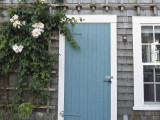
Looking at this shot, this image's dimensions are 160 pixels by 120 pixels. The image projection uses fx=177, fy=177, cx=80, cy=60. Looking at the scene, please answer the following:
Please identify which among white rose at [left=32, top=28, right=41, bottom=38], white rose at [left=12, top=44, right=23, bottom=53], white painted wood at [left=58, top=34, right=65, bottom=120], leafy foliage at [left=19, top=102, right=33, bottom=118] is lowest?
leafy foliage at [left=19, top=102, right=33, bottom=118]

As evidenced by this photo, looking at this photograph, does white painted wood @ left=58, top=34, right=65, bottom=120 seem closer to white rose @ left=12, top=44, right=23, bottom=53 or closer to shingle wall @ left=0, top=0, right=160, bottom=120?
shingle wall @ left=0, top=0, right=160, bottom=120

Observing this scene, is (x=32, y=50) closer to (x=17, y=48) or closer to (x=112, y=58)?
(x=17, y=48)

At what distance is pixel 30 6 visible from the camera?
3.77 metres

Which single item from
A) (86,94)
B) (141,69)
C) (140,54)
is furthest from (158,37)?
(86,94)

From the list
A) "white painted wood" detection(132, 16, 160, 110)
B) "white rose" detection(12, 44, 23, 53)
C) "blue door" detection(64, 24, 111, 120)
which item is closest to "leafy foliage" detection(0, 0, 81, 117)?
"white rose" detection(12, 44, 23, 53)

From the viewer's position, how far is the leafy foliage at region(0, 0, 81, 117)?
141 inches

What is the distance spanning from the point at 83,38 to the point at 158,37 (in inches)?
63.2

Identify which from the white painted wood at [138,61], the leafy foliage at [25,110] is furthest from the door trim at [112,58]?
the leafy foliage at [25,110]

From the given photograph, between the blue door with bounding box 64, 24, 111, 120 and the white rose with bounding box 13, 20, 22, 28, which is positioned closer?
the white rose with bounding box 13, 20, 22, 28

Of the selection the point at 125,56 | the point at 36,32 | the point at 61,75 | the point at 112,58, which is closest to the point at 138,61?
the point at 125,56

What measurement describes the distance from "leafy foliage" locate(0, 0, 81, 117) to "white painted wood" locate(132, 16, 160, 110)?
1256 mm

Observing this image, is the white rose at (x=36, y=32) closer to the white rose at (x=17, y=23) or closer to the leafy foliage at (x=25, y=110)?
the white rose at (x=17, y=23)

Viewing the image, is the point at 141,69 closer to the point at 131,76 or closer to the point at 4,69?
the point at 131,76

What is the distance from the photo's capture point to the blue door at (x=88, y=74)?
3.70 meters
